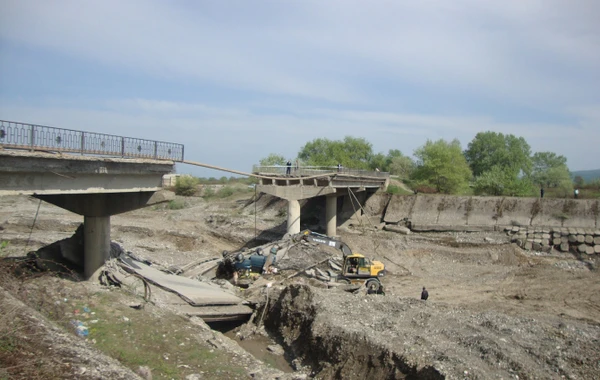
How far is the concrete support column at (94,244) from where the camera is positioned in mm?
17969

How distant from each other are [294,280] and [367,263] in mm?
3513

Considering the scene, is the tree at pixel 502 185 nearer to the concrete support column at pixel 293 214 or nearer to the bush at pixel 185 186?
the concrete support column at pixel 293 214

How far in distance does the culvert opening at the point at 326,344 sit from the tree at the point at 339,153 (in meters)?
47.0

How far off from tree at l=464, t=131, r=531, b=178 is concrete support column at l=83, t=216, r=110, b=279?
64828mm

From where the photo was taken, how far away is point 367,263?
2144 cm

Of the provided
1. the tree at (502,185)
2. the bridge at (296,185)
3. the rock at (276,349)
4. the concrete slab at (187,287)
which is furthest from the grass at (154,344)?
the tree at (502,185)

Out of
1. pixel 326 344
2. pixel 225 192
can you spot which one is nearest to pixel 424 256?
pixel 326 344

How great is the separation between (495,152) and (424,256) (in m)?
49.9

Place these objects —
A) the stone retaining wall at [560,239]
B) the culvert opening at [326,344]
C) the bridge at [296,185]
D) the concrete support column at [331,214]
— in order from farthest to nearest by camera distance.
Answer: the concrete support column at [331,214], the stone retaining wall at [560,239], the bridge at [296,185], the culvert opening at [326,344]

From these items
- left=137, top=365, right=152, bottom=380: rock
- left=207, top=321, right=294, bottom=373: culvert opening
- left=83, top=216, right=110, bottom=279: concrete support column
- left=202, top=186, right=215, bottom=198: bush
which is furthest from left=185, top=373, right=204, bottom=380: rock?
left=202, top=186, right=215, bottom=198: bush

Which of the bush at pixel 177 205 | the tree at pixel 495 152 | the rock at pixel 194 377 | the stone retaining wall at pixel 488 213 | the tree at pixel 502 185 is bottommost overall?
the bush at pixel 177 205

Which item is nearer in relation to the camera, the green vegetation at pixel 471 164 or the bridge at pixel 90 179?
the bridge at pixel 90 179

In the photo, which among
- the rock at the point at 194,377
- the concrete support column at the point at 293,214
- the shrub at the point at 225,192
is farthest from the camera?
the shrub at the point at 225,192

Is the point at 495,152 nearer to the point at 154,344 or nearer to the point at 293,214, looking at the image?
the point at 293,214
